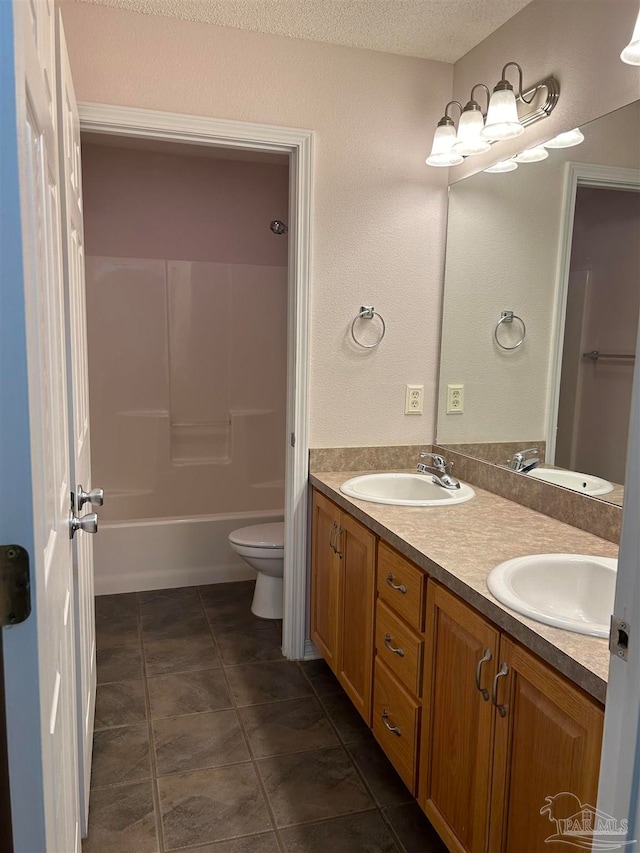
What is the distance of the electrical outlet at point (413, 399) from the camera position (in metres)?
2.59

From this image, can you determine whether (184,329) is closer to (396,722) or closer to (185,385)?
(185,385)

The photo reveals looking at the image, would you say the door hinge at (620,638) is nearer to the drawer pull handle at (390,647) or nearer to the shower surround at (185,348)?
the drawer pull handle at (390,647)

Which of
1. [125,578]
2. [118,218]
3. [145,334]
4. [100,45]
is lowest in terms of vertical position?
[125,578]

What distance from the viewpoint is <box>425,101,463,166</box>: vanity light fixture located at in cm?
229

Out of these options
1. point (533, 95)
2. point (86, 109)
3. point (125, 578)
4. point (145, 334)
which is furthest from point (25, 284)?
point (145, 334)

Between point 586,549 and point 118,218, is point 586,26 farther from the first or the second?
point 118,218

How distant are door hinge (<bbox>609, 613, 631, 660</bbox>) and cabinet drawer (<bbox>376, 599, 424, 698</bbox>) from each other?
0.89 meters

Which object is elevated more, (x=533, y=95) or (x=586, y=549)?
(x=533, y=95)

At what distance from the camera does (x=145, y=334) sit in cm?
391

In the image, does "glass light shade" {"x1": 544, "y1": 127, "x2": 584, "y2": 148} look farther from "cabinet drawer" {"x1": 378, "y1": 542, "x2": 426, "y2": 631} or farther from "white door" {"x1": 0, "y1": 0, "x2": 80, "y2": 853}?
"white door" {"x1": 0, "y1": 0, "x2": 80, "y2": 853}

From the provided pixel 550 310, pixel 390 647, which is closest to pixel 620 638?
pixel 390 647

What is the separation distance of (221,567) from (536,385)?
6.78ft

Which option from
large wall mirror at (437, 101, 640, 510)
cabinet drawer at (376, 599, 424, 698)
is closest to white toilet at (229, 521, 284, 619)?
large wall mirror at (437, 101, 640, 510)

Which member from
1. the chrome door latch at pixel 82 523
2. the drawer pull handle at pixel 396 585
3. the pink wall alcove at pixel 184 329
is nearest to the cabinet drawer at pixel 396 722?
the drawer pull handle at pixel 396 585
